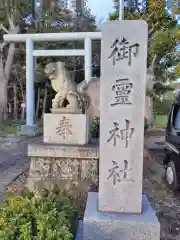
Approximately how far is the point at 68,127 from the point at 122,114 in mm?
2476

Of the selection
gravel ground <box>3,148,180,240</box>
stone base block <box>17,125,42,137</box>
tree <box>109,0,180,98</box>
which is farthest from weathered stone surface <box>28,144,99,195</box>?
tree <box>109,0,180,98</box>

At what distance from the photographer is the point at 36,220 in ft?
6.56

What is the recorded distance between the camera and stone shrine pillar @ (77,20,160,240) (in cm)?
225

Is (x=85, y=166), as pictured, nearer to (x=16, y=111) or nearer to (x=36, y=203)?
(x=36, y=203)

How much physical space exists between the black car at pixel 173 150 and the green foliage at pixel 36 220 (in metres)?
2.68

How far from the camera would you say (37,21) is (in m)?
15.2

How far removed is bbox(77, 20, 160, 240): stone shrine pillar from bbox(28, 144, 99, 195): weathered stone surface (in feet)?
6.59

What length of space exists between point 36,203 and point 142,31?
5.53 feet

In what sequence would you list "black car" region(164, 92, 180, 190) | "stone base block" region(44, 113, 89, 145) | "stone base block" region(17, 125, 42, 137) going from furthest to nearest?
1. "stone base block" region(17, 125, 42, 137)
2. "stone base block" region(44, 113, 89, 145)
3. "black car" region(164, 92, 180, 190)

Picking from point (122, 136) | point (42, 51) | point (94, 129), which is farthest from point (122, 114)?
point (42, 51)

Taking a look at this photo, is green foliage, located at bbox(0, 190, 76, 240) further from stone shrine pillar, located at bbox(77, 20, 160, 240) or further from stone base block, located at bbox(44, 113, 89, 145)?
stone base block, located at bbox(44, 113, 89, 145)

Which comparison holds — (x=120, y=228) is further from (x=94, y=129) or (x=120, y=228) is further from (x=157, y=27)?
(x=157, y=27)

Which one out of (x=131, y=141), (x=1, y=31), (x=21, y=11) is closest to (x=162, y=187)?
(x=131, y=141)

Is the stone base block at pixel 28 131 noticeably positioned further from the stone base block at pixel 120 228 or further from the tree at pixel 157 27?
the stone base block at pixel 120 228
